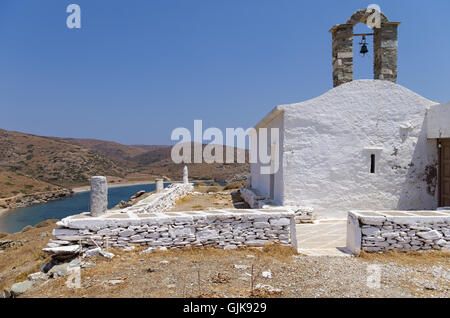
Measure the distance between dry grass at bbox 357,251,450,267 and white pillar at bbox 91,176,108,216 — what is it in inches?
213

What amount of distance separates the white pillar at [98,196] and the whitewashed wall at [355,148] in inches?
201

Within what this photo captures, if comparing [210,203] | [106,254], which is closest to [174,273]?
[106,254]

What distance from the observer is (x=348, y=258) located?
5379 mm

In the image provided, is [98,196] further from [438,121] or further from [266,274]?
[438,121]

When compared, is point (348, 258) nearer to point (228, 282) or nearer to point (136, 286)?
point (228, 282)

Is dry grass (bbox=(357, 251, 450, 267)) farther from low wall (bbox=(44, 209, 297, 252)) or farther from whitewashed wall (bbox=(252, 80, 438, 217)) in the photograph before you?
whitewashed wall (bbox=(252, 80, 438, 217))

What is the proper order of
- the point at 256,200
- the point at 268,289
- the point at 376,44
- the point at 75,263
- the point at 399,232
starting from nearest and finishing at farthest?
the point at 268,289
the point at 75,263
the point at 399,232
the point at 376,44
the point at 256,200

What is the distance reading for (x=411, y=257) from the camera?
5.42 m

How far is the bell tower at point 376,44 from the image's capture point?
9312 mm

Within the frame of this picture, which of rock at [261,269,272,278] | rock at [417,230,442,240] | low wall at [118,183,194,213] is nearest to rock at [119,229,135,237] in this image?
low wall at [118,183,194,213]

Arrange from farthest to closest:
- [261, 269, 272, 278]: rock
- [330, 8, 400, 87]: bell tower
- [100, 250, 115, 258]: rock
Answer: [330, 8, 400, 87]: bell tower, [100, 250, 115, 258]: rock, [261, 269, 272, 278]: rock

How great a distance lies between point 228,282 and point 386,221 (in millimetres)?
3408

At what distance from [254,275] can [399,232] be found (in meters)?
3.17

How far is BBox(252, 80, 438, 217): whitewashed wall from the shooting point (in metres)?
9.00
